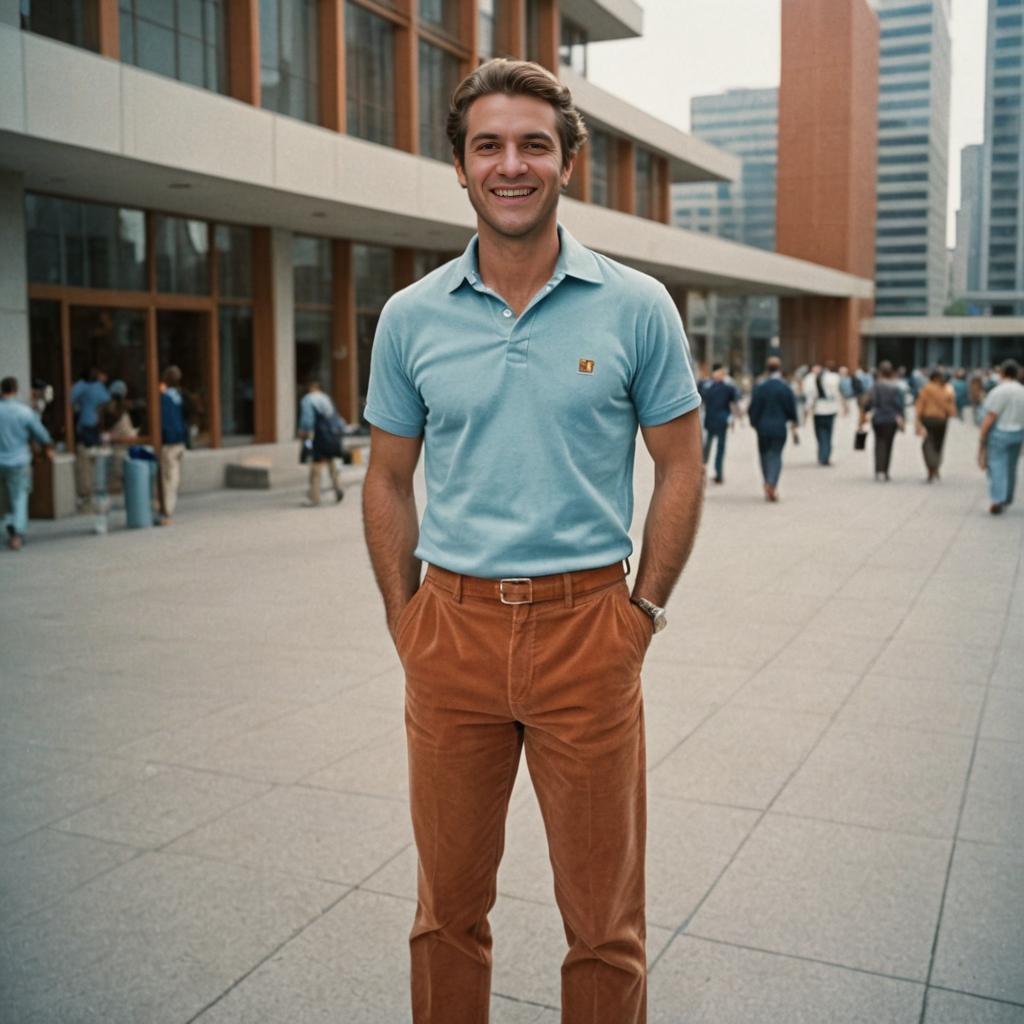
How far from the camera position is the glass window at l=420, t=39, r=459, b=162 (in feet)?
89.9

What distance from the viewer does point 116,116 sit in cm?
A: 1441

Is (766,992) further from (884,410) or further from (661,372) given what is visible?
(884,410)

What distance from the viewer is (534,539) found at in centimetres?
253

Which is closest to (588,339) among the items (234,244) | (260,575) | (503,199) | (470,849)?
(503,199)

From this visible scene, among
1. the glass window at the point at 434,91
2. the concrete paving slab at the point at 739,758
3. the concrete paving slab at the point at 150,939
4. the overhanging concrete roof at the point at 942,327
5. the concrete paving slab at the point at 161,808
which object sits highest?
the glass window at the point at 434,91

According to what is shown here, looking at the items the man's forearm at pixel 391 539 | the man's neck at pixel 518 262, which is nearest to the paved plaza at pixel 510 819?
the man's forearm at pixel 391 539

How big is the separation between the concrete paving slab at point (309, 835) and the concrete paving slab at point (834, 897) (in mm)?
1259

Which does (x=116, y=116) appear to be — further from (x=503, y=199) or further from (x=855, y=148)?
(x=855, y=148)

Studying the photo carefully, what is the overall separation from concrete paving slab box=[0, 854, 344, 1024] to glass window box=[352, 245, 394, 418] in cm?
2324

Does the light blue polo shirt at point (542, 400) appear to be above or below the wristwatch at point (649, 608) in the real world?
above

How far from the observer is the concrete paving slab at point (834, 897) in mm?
3797

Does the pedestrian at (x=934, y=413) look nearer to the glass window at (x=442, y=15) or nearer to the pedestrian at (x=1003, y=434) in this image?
the pedestrian at (x=1003, y=434)

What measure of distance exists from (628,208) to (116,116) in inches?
1119

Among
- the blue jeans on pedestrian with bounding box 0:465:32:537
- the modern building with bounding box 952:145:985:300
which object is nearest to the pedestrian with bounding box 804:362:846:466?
the blue jeans on pedestrian with bounding box 0:465:32:537
